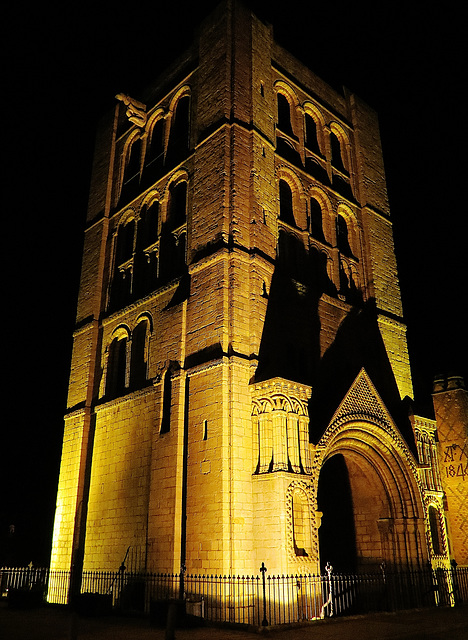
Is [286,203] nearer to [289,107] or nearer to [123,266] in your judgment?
[289,107]

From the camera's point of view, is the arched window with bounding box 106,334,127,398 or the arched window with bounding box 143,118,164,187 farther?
the arched window with bounding box 143,118,164,187

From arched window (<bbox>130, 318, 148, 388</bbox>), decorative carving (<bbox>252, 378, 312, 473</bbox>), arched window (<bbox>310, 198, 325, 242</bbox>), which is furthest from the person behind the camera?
arched window (<bbox>310, 198, 325, 242</bbox>)

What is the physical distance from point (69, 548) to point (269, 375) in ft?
31.6

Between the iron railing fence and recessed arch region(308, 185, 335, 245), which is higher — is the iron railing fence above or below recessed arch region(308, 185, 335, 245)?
below

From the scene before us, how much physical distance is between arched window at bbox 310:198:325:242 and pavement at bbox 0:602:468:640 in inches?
521

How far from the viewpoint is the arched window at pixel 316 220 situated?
2189 cm

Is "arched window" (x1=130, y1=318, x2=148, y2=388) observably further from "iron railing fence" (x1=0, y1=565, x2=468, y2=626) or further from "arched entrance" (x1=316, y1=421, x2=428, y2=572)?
"arched entrance" (x1=316, y1=421, x2=428, y2=572)

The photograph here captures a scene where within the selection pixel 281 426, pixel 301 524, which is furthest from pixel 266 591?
pixel 281 426

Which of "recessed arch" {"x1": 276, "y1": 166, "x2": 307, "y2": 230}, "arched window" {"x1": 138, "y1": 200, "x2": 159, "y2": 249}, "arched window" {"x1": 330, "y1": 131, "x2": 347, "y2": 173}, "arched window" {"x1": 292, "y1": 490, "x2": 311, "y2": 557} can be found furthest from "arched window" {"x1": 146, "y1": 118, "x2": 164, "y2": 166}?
"arched window" {"x1": 292, "y1": 490, "x2": 311, "y2": 557}

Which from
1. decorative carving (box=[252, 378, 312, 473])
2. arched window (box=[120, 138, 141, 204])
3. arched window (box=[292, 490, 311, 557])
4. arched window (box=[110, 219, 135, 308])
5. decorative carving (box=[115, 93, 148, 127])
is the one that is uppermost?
decorative carving (box=[115, 93, 148, 127])

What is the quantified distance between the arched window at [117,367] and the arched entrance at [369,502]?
25.8 ft

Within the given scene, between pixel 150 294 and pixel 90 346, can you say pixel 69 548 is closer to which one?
pixel 90 346

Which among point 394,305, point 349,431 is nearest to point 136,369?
point 349,431

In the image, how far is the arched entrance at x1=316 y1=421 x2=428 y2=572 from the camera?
671 inches
